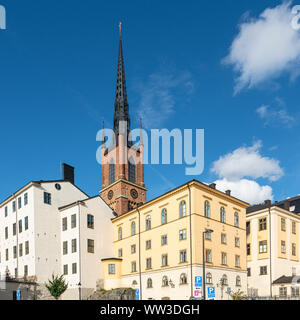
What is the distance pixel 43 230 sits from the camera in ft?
163

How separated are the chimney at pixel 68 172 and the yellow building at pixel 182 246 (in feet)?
42.0

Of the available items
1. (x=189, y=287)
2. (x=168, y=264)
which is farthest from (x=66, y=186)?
(x=189, y=287)

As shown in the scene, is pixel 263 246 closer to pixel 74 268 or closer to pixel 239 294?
pixel 239 294

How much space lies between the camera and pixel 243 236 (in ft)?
158

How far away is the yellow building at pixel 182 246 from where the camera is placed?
4125 cm

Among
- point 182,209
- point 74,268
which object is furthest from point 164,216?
point 74,268

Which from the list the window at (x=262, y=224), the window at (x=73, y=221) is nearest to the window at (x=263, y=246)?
the window at (x=262, y=224)

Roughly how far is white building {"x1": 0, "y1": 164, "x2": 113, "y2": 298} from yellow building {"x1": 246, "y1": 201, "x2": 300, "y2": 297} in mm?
22340

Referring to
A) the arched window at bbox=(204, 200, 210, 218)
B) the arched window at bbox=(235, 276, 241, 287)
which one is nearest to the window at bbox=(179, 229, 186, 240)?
the arched window at bbox=(204, 200, 210, 218)

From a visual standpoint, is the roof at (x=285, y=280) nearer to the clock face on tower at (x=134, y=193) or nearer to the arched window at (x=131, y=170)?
the clock face on tower at (x=134, y=193)

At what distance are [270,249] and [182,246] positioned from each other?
16.3m

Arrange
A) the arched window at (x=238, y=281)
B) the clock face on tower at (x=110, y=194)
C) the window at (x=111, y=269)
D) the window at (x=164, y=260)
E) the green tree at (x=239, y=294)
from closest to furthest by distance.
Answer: the green tree at (x=239, y=294), the window at (x=164, y=260), the arched window at (x=238, y=281), the window at (x=111, y=269), the clock face on tower at (x=110, y=194)
